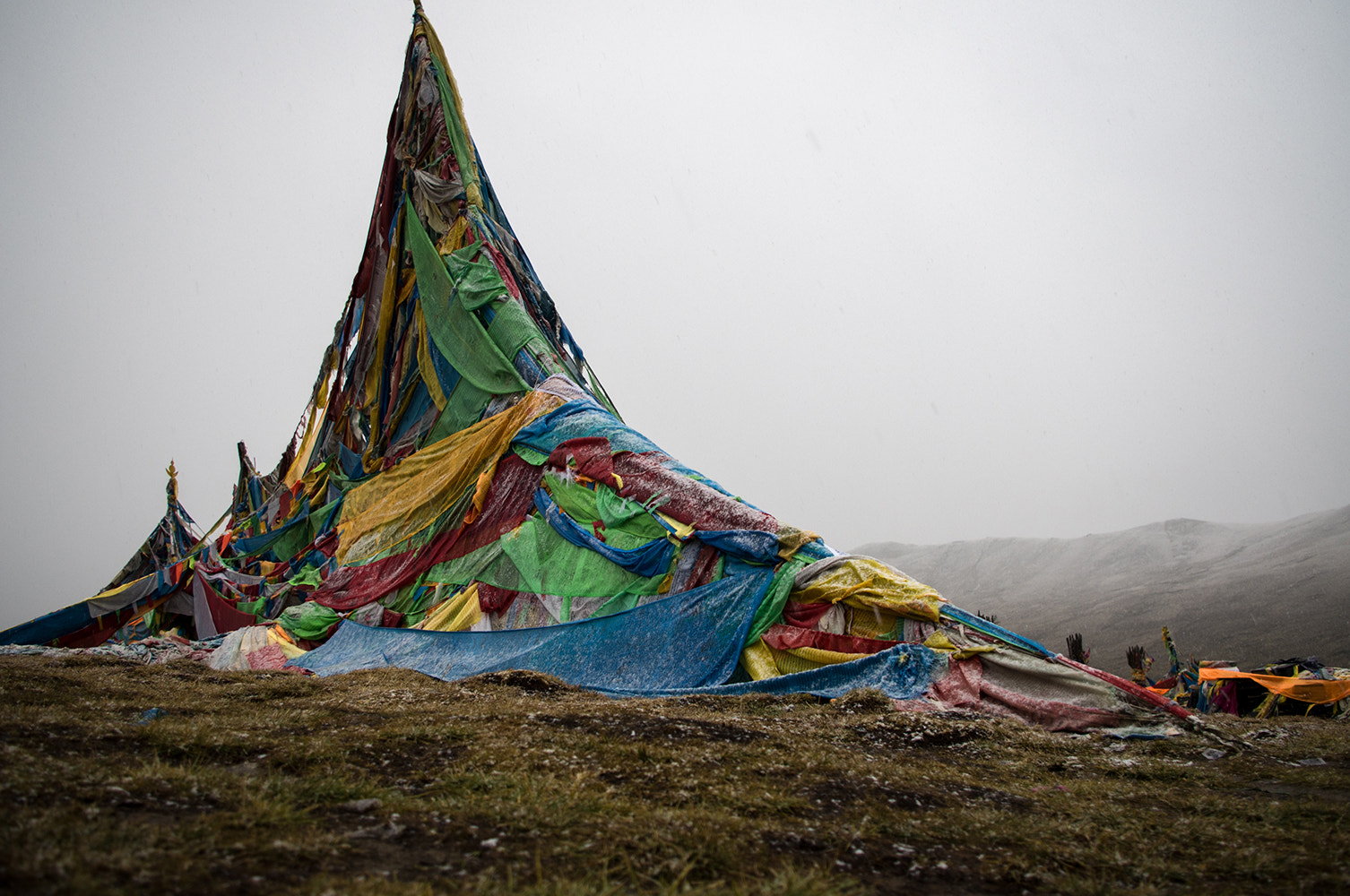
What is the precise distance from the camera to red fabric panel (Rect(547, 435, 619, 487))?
7766mm

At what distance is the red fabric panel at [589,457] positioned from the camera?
25.5ft

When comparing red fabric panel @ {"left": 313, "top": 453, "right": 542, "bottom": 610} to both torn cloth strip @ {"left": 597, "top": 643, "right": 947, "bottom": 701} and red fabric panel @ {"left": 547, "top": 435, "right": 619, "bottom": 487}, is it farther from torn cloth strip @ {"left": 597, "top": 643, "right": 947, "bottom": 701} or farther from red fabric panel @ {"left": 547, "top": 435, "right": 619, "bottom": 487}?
torn cloth strip @ {"left": 597, "top": 643, "right": 947, "bottom": 701}

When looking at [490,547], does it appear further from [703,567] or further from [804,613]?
[804,613]

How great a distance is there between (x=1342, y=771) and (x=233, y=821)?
5.04 meters

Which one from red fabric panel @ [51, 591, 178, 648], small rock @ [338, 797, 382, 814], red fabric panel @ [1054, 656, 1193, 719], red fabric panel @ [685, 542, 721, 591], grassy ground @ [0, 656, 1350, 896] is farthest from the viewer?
red fabric panel @ [51, 591, 178, 648]

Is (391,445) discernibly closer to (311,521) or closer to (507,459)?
(311,521)

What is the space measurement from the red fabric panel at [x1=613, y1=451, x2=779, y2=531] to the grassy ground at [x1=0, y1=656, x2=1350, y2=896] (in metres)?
2.30

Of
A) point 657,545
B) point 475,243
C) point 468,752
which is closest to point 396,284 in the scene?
point 475,243

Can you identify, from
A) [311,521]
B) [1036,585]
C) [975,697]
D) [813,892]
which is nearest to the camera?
[813,892]

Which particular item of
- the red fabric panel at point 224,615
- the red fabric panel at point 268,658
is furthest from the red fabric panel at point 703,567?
the red fabric panel at point 224,615

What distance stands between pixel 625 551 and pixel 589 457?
1398 mm

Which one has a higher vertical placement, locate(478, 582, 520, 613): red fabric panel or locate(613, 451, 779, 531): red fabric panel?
locate(613, 451, 779, 531): red fabric panel

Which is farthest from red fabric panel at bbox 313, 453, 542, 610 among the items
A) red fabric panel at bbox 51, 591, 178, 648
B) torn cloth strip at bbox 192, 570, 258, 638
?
red fabric panel at bbox 51, 591, 178, 648

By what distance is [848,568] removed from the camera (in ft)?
19.6
